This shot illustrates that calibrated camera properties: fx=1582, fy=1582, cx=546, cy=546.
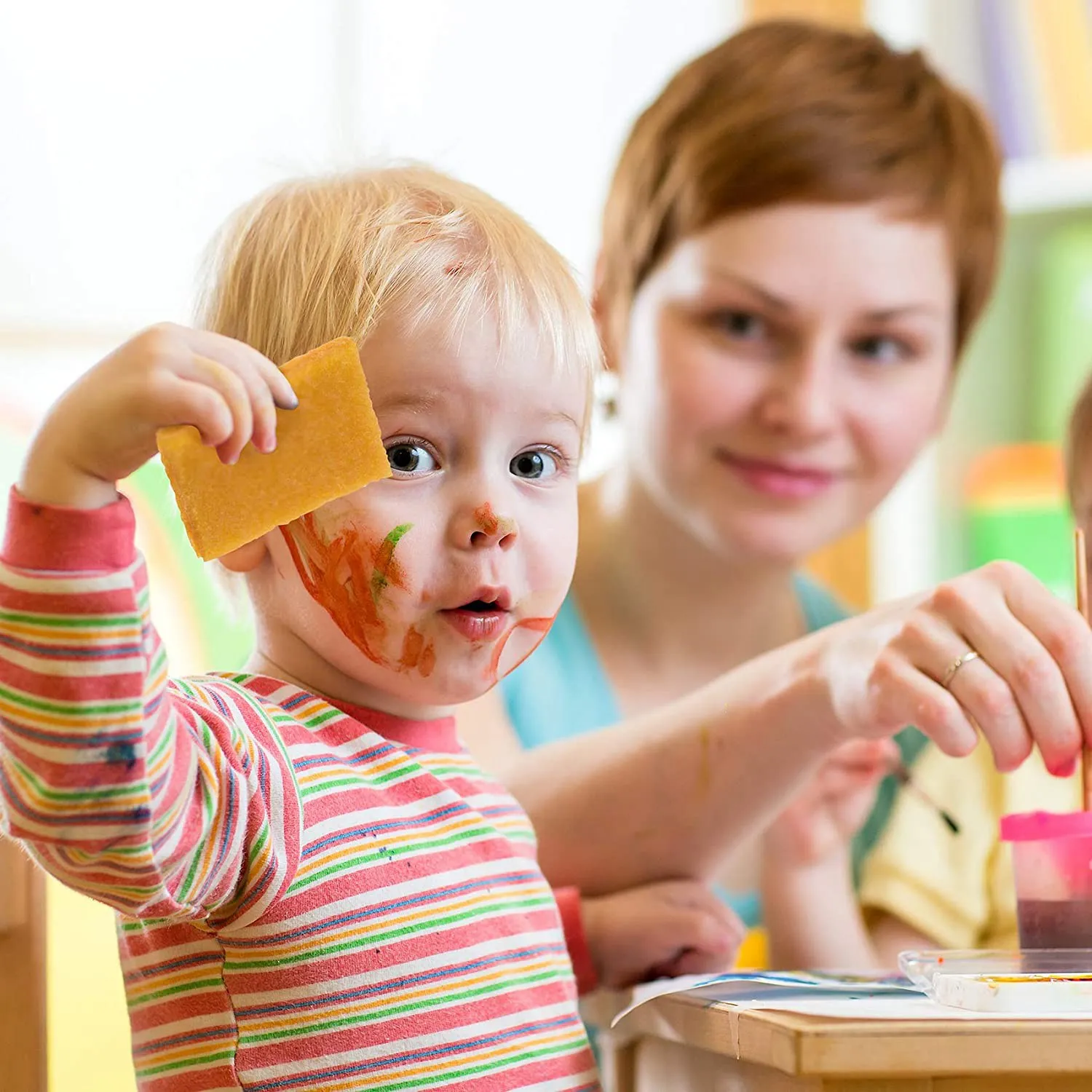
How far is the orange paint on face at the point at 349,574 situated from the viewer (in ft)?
2.17

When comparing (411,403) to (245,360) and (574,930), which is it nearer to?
(245,360)

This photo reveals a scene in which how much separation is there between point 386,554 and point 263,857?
0.44 ft

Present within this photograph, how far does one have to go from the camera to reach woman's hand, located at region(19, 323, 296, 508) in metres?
0.52

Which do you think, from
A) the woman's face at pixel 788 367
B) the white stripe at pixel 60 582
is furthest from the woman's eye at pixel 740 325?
the white stripe at pixel 60 582

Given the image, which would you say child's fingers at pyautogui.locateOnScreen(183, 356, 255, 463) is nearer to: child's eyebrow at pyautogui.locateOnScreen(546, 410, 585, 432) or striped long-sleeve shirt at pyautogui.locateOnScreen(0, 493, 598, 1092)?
striped long-sleeve shirt at pyautogui.locateOnScreen(0, 493, 598, 1092)

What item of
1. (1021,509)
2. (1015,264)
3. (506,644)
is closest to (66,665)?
(506,644)

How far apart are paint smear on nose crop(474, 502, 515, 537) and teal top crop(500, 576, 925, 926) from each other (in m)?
0.59

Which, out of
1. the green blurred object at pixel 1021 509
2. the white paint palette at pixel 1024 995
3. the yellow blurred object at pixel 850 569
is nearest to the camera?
the white paint palette at pixel 1024 995

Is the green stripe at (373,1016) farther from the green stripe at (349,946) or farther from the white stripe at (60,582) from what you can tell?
the white stripe at (60,582)

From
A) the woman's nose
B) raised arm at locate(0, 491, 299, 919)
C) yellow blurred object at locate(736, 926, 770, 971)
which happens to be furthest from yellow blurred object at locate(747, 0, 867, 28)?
raised arm at locate(0, 491, 299, 919)

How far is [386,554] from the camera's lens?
0.66 metres

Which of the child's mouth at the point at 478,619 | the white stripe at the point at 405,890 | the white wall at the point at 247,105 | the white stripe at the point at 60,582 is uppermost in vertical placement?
the white wall at the point at 247,105

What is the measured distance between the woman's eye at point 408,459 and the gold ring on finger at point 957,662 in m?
0.26

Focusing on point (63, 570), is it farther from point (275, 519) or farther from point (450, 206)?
point (450, 206)
